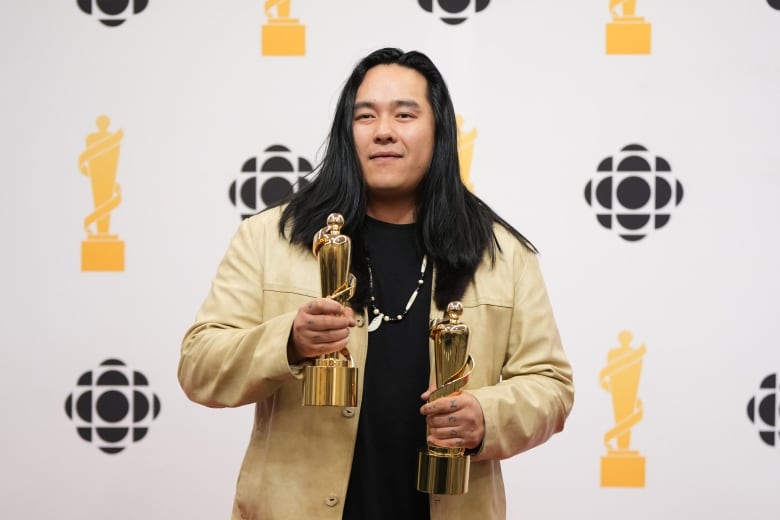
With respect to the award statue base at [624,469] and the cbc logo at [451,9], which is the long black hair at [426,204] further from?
the award statue base at [624,469]

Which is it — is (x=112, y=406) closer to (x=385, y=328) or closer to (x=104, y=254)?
(x=104, y=254)

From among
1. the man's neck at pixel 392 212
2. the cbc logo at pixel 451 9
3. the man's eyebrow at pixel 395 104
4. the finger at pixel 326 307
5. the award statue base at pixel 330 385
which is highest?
the cbc logo at pixel 451 9

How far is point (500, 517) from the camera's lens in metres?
1.90

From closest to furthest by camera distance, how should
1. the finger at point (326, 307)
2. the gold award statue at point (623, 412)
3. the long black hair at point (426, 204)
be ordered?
the finger at point (326, 307) → the long black hair at point (426, 204) → the gold award statue at point (623, 412)

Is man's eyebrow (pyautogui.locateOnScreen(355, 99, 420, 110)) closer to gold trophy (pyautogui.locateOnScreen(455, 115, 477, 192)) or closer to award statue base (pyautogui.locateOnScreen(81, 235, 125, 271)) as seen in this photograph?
gold trophy (pyautogui.locateOnScreen(455, 115, 477, 192))

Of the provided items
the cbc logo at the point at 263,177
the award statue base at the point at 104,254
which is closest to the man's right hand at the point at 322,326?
the cbc logo at the point at 263,177

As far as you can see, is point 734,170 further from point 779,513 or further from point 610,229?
point 779,513

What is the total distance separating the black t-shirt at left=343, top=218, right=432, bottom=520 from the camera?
5.86 feet

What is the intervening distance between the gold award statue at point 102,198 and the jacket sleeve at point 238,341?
1169 millimetres

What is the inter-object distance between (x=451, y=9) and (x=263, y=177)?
79 centimetres

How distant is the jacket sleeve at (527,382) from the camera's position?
1.73 m

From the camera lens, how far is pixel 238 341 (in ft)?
5.64

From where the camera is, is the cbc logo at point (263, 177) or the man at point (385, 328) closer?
the man at point (385, 328)

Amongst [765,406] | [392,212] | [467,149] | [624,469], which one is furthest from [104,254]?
[765,406]
